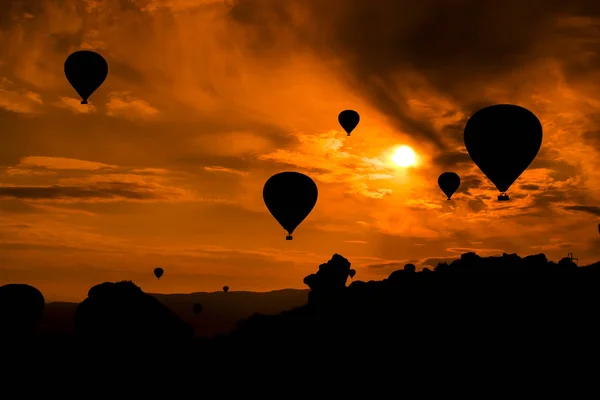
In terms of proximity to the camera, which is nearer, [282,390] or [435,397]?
[435,397]

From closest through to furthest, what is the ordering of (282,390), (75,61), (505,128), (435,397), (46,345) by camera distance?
(435,397), (282,390), (505,128), (75,61), (46,345)

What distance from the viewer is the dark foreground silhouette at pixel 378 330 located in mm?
53781

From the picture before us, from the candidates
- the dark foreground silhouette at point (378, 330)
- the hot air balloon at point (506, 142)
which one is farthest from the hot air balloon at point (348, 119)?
the hot air balloon at point (506, 142)

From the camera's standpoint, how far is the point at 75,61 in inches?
2689

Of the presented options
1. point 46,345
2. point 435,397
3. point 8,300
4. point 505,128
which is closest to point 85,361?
point 46,345

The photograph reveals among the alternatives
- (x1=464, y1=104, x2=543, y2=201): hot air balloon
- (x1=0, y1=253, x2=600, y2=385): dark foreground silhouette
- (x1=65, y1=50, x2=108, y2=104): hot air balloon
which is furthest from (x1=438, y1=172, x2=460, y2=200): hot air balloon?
(x1=65, y1=50, x2=108, y2=104): hot air balloon

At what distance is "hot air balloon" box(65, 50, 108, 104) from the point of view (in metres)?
66.4

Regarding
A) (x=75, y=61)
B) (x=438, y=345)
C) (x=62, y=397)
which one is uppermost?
(x=75, y=61)

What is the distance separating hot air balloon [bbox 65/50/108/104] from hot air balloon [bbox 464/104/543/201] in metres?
34.1

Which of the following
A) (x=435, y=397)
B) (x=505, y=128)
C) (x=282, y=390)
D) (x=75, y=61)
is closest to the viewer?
(x=435, y=397)

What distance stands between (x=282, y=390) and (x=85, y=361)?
2850cm

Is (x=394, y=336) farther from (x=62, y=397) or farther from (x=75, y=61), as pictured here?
(x=75, y=61)

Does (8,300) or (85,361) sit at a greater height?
(8,300)

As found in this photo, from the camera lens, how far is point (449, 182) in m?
87.8
